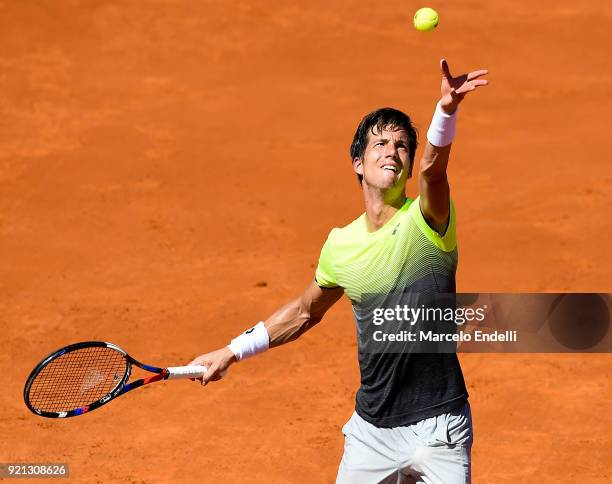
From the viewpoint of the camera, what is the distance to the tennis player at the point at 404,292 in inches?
240

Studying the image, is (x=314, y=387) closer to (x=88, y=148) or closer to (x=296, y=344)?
(x=296, y=344)

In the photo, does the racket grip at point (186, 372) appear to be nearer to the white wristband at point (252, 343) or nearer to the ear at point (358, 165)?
the white wristband at point (252, 343)

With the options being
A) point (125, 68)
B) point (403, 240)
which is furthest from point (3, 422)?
point (125, 68)

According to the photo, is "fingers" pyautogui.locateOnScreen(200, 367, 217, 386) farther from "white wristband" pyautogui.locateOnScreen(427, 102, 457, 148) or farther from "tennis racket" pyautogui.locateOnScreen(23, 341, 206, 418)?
"white wristband" pyautogui.locateOnScreen(427, 102, 457, 148)

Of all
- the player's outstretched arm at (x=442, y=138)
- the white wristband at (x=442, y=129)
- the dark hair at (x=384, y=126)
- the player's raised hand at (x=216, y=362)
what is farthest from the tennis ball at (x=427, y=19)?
the player's raised hand at (x=216, y=362)

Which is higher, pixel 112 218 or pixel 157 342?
pixel 112 218

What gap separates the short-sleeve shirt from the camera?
20.1 feet

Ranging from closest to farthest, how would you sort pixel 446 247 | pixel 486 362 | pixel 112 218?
1. pixel 446 247
2. pixel 486 362
3. pixel 112 218

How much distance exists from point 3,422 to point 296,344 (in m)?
2.69

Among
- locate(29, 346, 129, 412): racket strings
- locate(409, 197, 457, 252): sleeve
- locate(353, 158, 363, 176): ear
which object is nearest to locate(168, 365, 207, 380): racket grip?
locate(29, 346, 129, 412): racket strings

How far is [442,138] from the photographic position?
577 cm

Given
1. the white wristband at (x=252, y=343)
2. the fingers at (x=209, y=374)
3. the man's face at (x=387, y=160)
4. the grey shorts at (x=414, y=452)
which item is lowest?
the grey shorts at (x=414, y=452)

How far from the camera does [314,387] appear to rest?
34.0ft

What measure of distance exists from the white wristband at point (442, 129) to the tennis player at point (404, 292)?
0.52 ft
